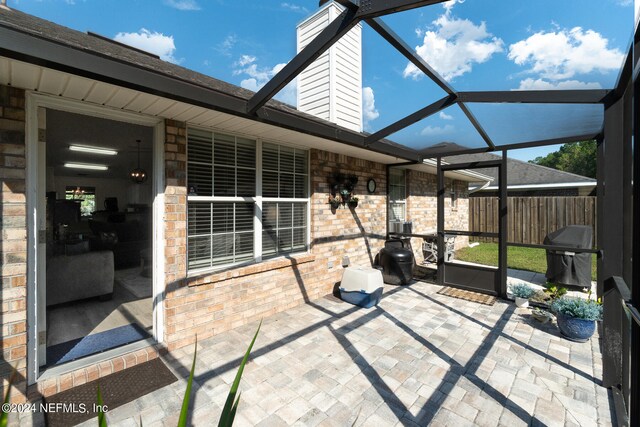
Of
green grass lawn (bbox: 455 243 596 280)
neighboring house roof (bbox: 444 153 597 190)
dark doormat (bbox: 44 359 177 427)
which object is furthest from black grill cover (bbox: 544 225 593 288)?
dark doormat (bbox: 44 359 177 427)

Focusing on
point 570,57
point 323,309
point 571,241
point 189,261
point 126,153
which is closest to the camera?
point 570,57

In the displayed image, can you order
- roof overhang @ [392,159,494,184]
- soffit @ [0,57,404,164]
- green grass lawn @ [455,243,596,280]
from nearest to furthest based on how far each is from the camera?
soffit @ [0,57,404,164]
roof overhang @ [392,159,494,184]
green grass lawn @ [455,243,596,280]

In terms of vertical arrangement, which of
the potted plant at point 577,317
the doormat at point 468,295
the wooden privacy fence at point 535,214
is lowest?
the doormat at point 468,295

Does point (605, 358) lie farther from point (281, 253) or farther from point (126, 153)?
point (126, 153)

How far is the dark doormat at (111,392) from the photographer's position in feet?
8.05

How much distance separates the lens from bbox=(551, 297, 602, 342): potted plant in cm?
362

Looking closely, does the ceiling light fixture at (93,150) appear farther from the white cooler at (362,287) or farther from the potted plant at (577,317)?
the potted plant at (577,317)

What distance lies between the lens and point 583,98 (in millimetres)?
3322

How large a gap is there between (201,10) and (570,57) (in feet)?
21.9

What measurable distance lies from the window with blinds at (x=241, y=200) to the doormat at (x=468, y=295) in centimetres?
285

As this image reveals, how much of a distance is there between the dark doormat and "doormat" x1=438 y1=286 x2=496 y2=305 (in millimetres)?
4640

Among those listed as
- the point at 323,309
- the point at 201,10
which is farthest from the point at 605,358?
the point at 201,10

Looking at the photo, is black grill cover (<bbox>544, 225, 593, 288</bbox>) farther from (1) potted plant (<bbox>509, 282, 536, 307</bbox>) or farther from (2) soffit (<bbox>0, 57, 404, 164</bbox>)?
(2) soffit (<bbox>0, 57, 404, 164</bbox>)

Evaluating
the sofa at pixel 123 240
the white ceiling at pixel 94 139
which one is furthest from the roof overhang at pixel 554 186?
the sofa at pixel 123 240
